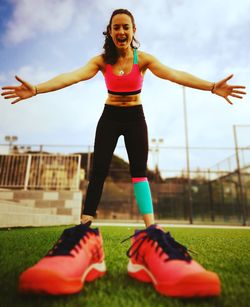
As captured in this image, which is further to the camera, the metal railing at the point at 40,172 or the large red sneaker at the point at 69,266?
the metal railing at the point at 40,172

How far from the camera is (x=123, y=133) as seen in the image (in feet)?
7.36

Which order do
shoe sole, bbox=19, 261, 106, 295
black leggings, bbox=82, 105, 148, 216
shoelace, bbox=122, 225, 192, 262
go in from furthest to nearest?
1. black leggings, bbox=82, 105, 148, 216
2. shoelace, bbox=122, 225, 192, 262
3. shoe sole, bbox=19, 261, 106, 295

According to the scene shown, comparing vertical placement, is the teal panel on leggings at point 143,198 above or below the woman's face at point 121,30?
below

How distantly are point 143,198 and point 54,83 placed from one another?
1.17 m

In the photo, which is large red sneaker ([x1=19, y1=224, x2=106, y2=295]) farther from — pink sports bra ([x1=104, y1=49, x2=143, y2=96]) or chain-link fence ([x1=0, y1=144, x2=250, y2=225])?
chain-link fence ([x1=0, y1=144, x2=250, y2=225])

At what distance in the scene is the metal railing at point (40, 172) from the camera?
10.0 meters

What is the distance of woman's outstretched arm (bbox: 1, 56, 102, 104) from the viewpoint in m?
1.85

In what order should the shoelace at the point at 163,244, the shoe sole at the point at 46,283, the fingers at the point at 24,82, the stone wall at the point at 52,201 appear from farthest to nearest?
the stone wall at the point at 52,201 < the fingers at the point at 24,82 < the shoelace at the point at 163,244 < the shoe sole at the point at 46,283

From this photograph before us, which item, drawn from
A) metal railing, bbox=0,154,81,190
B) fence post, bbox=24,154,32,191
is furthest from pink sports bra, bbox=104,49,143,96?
fence post, bbox=24,154,32,191

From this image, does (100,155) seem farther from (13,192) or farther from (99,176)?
(13,192)

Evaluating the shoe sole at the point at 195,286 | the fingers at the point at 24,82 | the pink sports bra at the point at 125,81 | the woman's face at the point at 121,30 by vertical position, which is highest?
the woman's face at the point at 121,30

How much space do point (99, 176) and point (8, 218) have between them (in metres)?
3.21

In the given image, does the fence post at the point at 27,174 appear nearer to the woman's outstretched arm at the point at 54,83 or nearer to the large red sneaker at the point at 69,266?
the woman's outstretched arm at the point at 54,83

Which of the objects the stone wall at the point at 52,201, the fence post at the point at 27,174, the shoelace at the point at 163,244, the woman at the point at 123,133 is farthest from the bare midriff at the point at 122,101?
the fence post at the point at 27,174
